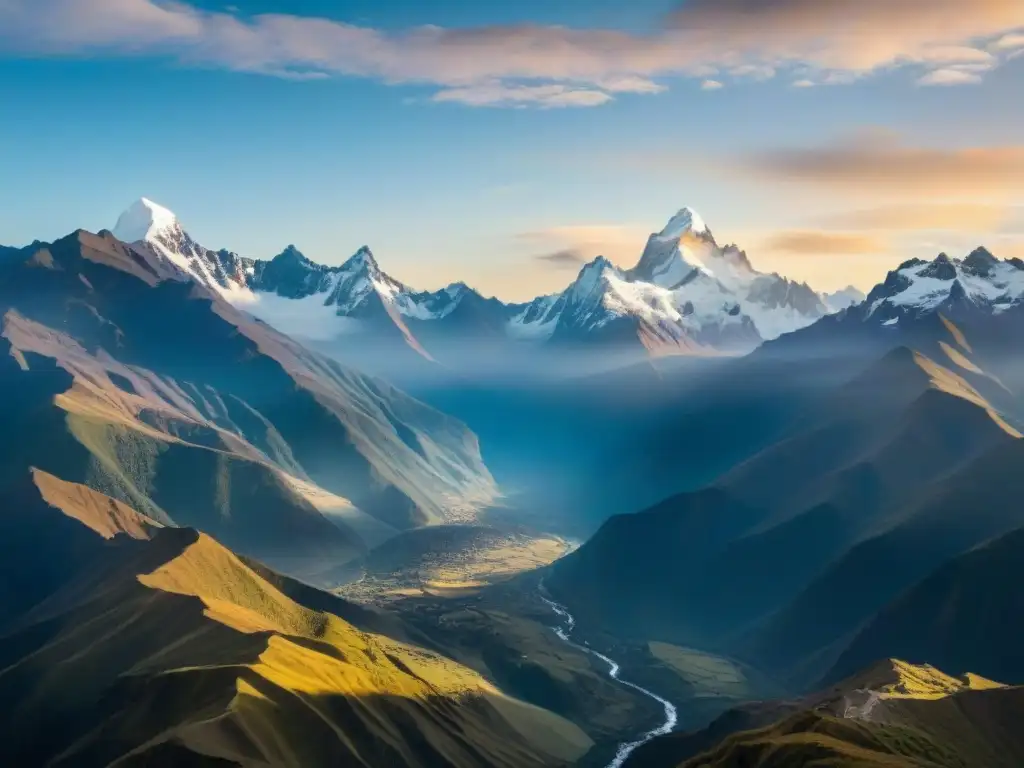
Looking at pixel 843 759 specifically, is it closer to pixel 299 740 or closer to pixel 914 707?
pixel 914 707

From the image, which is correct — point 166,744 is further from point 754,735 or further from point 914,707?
point 914,707

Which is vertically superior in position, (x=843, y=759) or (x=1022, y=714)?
(x=843, y=759)

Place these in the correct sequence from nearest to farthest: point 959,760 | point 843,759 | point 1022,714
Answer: point 843,759
point 959,760
point 1022,714

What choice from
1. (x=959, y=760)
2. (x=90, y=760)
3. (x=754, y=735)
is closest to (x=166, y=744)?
(x=90, y=760)

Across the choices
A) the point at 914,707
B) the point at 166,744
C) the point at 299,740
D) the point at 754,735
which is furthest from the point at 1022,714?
the point at 166,744

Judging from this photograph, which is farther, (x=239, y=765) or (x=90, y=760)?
(x=90, y=760)

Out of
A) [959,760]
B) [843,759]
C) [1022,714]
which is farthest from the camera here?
[1022,714]

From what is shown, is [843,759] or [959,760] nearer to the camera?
[843,759]

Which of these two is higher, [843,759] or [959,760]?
[843,759]

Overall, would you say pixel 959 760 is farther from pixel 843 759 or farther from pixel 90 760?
pixel 90 760
